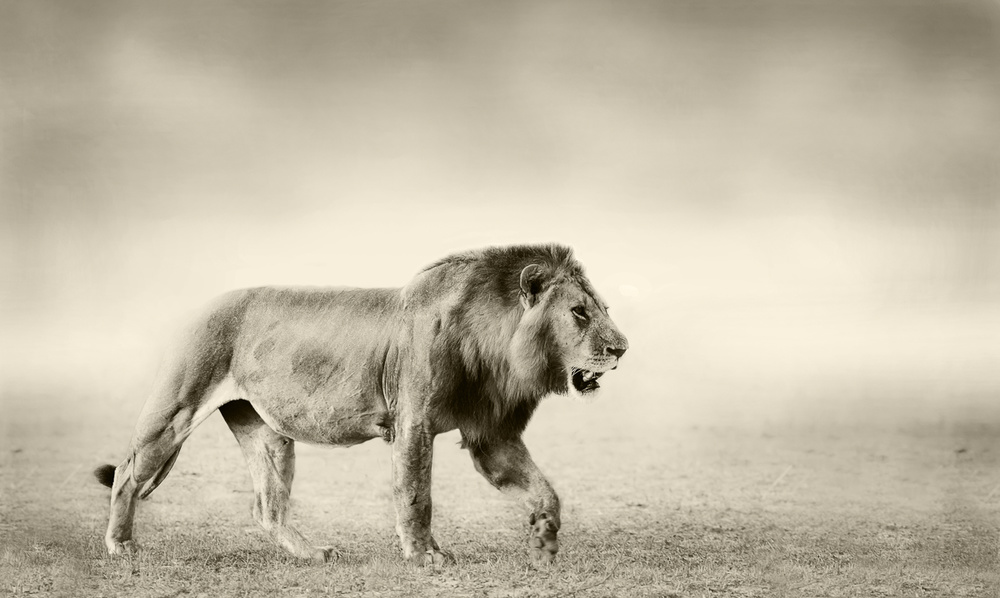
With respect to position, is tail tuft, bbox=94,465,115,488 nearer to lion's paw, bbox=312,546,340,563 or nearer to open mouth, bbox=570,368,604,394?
lion's paw, bbox=312,546,340,563

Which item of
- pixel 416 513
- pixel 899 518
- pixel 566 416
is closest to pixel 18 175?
pixel 416 513

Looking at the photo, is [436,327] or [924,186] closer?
[436,327]

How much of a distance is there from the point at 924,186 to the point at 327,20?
7312 mm

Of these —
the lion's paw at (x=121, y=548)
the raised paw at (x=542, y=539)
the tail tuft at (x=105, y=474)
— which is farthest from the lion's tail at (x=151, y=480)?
the raised paw at (x=542, y=539)

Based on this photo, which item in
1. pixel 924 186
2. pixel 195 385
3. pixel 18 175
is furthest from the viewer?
pixel 924 186

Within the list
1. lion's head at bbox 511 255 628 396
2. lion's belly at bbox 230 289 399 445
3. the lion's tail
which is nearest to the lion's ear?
lion's head at bbox 511 255 628 396

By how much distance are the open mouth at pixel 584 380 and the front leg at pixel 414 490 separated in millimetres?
1148

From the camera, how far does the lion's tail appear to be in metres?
8.61

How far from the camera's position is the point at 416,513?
784 centimetres

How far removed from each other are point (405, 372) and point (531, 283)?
45.6 inches

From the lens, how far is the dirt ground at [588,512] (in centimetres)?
832

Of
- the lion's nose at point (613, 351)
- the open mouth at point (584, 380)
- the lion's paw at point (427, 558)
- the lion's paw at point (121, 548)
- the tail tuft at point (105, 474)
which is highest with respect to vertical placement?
the lion's nose at point (613, 351)

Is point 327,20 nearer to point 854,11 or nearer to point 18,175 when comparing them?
point 18,175

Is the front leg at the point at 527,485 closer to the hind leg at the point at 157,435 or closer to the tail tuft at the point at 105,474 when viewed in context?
the hind leg at the point at 157,435
